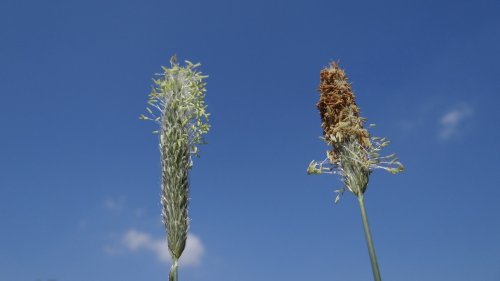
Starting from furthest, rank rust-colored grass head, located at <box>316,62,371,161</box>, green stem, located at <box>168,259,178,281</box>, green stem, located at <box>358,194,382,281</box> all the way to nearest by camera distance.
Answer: rust-colored grass head, located at <box>316,62,371,161</box>
green stem, located at <box>358,194,382,281</box>
green stem, located at <box>168,259,178,281</box>

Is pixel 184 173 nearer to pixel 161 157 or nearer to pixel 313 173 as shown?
pixel 161 157

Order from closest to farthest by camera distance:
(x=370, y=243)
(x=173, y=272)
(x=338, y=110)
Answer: (x=173, y=272), (x=370, y=243), (x=338, y=110)

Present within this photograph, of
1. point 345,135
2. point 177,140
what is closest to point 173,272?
point 177,140

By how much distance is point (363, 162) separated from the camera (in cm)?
855

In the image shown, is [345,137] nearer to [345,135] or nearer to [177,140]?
[345,135]

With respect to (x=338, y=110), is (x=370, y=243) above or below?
below

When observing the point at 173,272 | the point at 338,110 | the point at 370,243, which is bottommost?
the point at 173,272

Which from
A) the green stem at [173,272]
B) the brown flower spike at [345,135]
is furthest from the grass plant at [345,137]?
the green stem at [173,272]

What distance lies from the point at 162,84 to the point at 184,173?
1838 mm

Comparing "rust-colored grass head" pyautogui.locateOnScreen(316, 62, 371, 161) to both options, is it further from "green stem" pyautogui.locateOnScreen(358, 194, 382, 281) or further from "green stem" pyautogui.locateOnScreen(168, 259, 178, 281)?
"green stem" pyautogui.locateOnScreen(168, 259, 178, 281)

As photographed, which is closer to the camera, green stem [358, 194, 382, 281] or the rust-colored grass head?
green stem [358, 194, 382, 281]

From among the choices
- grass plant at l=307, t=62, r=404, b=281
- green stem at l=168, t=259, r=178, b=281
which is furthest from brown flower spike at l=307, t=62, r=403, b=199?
green stem at l=168, t=259, r=178, b=281

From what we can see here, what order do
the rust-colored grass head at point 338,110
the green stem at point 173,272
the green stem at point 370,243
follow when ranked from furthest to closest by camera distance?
the rust-colored grass head at point 338,110 < the green stem at point 370,243 < the green stem at point 173,272

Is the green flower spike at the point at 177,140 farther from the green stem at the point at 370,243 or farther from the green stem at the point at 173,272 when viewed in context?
the green stem at the point at 370,243
